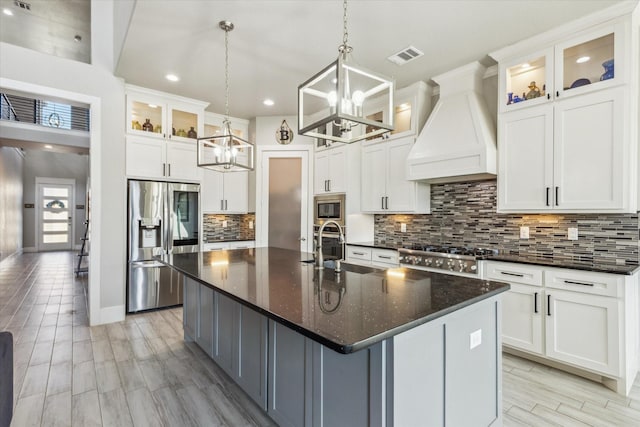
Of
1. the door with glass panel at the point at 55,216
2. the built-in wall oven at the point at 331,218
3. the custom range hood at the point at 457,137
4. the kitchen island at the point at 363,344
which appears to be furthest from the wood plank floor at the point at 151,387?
the door with glass panel at the point at 55,216

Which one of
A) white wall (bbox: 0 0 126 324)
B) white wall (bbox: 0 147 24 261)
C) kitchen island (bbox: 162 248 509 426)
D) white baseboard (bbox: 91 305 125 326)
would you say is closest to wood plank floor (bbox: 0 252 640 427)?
white baseboard (bbox: 91 305 125 326)

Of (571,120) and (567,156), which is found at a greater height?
(571,120)

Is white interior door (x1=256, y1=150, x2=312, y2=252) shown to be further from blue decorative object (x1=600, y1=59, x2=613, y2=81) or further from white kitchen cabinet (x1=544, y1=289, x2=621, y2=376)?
blue decorative object (x1=600, y1=59, x2=613, y2=81)

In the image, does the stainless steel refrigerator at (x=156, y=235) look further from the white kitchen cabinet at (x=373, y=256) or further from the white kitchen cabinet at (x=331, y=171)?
the white kitchen cabinet at (x=373, y=256)

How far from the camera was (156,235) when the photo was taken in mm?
4359

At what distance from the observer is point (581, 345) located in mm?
2500

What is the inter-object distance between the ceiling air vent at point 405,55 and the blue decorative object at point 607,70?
1.47 meters

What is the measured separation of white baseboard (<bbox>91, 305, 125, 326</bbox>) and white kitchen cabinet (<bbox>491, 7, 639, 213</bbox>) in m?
4.47

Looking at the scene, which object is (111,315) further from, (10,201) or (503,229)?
Result: (10,201)

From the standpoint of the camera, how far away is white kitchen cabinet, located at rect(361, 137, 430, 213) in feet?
13.0

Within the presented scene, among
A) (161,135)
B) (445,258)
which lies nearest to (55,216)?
(161,135)

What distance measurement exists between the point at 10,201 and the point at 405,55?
11267 mm

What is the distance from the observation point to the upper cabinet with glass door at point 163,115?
421cm

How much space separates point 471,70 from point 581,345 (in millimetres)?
2743
